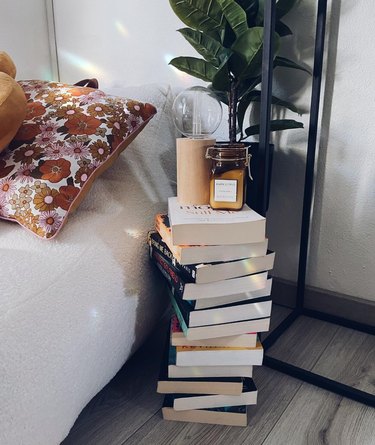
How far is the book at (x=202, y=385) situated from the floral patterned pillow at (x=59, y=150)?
14.8 inches

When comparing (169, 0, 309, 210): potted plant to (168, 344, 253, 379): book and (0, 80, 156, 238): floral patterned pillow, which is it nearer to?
(0, 80, 156, 238): floral patterned pillow

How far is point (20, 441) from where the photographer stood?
590mm

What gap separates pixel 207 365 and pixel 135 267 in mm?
246

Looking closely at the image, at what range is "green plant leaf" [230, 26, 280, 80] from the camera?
3.02ft

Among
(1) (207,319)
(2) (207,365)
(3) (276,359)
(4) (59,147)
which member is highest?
(4) (59,147)

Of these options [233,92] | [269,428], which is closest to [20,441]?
[269,428]

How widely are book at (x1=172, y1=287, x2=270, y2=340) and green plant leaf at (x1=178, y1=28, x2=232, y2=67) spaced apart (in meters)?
0.57

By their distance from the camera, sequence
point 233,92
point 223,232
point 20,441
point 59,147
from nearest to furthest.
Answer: point 20,441 < point 223,232 < point 59,147 < point 233,92

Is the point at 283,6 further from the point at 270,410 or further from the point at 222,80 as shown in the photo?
the point at 270,410

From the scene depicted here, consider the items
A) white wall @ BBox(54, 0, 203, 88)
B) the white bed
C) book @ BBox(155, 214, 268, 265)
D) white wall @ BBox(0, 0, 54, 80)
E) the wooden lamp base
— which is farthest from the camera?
white wall @ BBox(0, 0, 54, 80)

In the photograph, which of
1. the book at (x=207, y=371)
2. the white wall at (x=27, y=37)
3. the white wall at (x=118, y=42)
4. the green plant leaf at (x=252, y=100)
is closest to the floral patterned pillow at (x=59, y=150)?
the green plant leaf at (x=252, y=100)

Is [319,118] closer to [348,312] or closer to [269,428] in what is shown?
[348,312]

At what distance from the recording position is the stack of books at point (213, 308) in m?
0.77

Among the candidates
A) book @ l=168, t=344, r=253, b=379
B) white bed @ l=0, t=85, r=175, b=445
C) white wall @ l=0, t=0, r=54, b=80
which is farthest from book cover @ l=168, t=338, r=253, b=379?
white wall @ l=0, t=0, r=54, b=80
